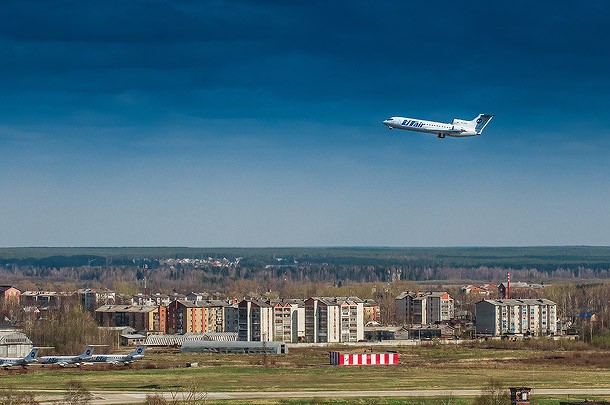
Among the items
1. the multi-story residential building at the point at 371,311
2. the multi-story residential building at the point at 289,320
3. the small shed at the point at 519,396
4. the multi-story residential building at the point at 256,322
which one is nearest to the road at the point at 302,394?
the small shed at the point at 519,396

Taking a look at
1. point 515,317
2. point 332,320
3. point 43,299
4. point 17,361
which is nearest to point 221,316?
point 332,320

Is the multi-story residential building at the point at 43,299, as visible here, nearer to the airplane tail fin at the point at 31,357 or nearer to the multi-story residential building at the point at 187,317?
the multi-story residential building at the point at 187,317

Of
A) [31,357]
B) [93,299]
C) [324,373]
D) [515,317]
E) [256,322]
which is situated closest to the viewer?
[324,373]

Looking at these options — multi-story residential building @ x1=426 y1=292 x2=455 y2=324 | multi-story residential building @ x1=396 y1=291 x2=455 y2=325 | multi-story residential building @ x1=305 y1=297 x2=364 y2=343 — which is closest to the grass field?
multi-story residential building @ x1=305 y1=297 x2=364 y2=343

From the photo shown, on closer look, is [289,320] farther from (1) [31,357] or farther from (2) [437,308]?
(1) [31,357]

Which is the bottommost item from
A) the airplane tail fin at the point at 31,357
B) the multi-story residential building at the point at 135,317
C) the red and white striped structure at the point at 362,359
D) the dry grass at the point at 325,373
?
the dry grass at the point at 325,373

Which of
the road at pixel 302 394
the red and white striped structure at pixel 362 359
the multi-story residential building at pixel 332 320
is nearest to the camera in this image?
the road at pixel 302 394

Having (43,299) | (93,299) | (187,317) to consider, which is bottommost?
(187,317)
